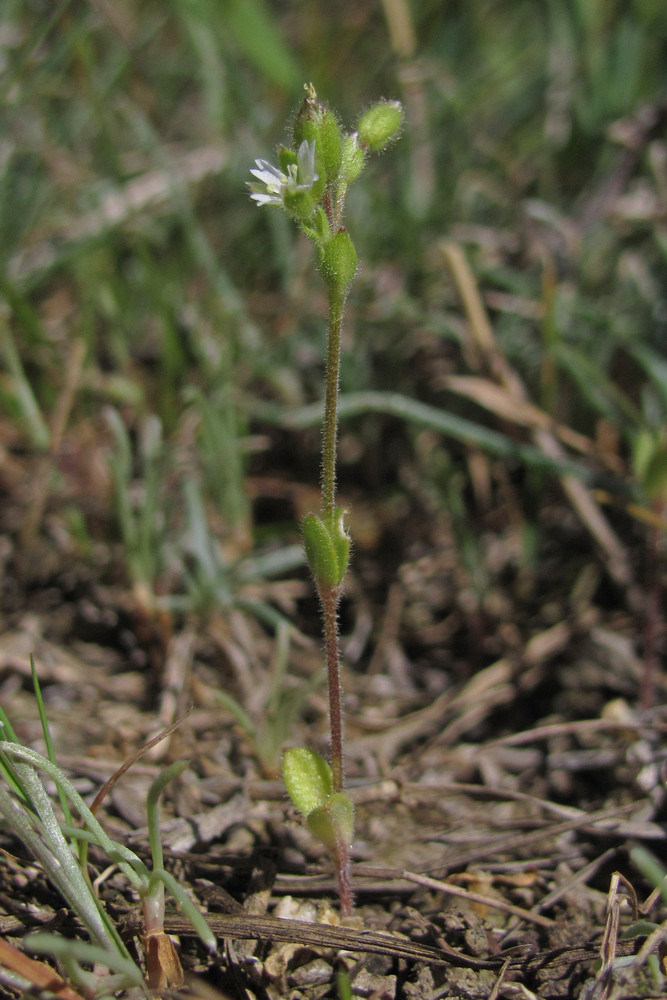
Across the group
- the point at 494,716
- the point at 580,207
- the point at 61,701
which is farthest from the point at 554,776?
the point at 580,207

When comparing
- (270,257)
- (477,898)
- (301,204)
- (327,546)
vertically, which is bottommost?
(477,898)

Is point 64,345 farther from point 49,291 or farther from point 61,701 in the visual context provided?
point 61,701

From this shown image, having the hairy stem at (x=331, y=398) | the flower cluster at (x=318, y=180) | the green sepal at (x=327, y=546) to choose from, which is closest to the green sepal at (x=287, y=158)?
the flower cluster at (x=318, y=180)

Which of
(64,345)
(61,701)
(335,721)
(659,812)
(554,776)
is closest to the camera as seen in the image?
(335,721)

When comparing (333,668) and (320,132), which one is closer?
(320,132)

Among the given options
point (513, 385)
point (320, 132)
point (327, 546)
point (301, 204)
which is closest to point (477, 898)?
point (327, 546)

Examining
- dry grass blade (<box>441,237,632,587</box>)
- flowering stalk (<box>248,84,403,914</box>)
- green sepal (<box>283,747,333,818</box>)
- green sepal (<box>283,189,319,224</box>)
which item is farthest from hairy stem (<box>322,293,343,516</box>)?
dry grass blade (<box>441,237,632,587</box>)

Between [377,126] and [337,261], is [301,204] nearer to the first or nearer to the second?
[337,261]
